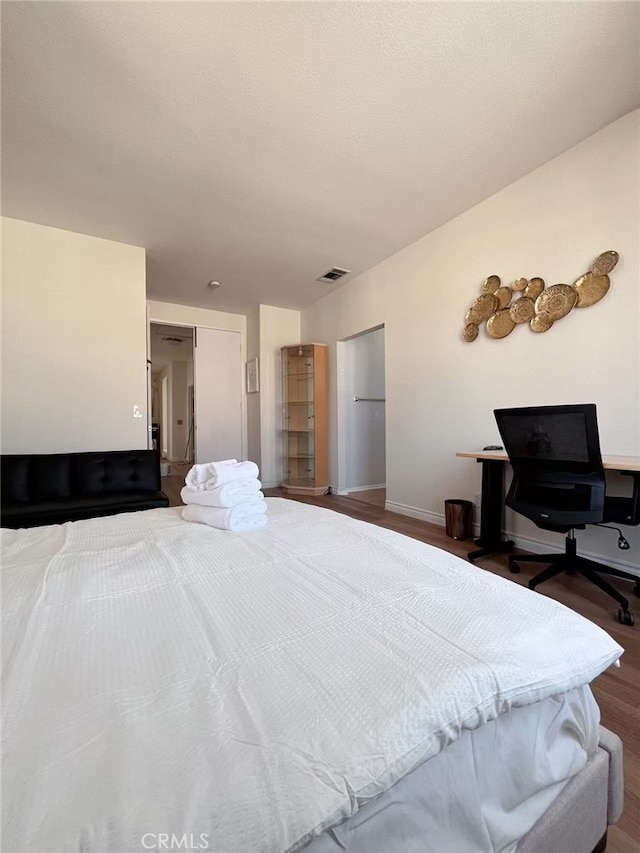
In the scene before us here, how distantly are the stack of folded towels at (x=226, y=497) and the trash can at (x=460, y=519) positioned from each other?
199 cm

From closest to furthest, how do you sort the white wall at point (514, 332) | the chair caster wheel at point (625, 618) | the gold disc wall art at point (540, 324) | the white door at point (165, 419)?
1. the chair caster wheel at point (625, 618)
2. the white wall at point (514, 332)
3. the gold disc wall art at point (540, 324)
4. the white door at point (165, 419)

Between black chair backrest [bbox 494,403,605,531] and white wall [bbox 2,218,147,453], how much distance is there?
10.7 feet

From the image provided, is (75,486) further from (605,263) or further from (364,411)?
(605,263)

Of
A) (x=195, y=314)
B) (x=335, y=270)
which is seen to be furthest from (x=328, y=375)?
(x=195, y=314)

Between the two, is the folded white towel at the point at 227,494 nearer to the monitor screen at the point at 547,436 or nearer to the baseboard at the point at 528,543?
the monitor screen at the point at 547,436

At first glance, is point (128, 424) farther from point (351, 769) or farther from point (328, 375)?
point (351, 769)

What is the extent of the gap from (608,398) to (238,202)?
2951 millimetres

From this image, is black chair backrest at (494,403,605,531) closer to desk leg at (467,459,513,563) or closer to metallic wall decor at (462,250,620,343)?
desk leg at (467,459,513,563)

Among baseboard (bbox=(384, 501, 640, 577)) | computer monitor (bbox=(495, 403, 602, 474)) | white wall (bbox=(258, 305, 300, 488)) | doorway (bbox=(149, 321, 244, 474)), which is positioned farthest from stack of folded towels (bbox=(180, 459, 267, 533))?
doorway (bbox=(149, 321, 244, 474))

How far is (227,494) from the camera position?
1.37 metres

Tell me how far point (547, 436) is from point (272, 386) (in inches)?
156

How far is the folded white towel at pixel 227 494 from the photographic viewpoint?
136 centimetres

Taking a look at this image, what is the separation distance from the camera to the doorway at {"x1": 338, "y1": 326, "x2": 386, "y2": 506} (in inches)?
189

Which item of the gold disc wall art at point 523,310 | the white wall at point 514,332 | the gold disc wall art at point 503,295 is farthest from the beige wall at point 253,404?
the gold disc wall art at point 523,310
